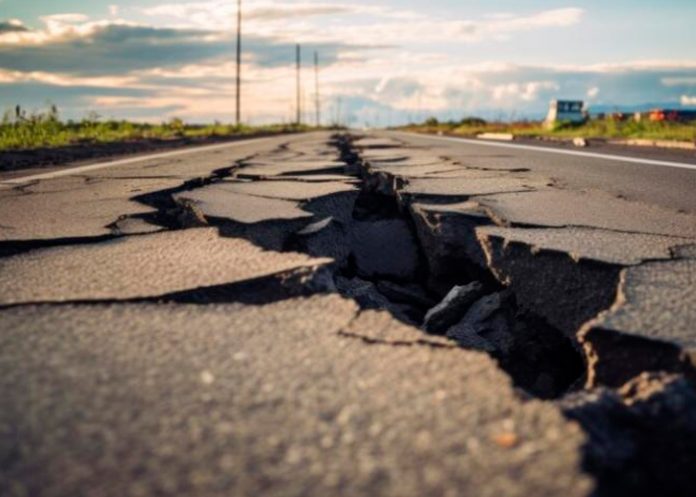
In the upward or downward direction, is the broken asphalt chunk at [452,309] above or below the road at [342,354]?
below

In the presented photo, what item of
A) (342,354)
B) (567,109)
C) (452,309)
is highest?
(567,109)

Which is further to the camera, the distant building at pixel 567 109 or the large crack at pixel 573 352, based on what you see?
the distant building at pixel 567 109

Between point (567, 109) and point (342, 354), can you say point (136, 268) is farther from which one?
point (567, 109)

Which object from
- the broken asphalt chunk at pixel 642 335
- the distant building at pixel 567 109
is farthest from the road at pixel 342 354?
the distant building at pixel 567 109

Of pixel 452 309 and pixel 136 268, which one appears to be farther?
pixel 452 309

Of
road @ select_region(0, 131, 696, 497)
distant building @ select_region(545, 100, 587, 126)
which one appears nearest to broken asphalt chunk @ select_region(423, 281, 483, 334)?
road @ select_region(0, 131, 696, 497)

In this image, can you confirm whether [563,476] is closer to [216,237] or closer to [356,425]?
[356,425]

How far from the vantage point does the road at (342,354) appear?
0.83 meters

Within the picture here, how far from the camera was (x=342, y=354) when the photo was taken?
118 centimetres

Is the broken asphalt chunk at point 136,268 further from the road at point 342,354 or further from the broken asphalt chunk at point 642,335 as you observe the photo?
the broken asphalt chunk at point 642,335

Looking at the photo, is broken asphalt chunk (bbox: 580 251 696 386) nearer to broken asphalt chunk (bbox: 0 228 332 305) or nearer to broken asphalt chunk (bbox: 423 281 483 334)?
broken asphalt chunk (bbox: 423 281 483 334)

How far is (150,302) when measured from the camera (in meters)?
1.52

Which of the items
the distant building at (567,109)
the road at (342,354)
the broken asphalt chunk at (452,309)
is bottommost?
the broken asphalt chunk at (452,309)

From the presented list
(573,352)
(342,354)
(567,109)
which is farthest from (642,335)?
(567,109)
